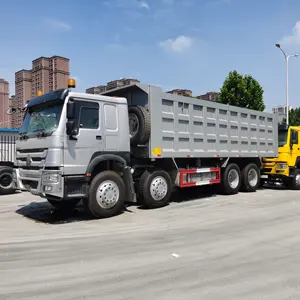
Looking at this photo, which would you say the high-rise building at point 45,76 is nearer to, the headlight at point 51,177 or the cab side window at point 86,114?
the cab side window at point 86,114

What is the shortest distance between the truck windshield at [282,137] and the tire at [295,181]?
120 cm

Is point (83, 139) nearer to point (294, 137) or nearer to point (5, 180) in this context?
point (5, 180)

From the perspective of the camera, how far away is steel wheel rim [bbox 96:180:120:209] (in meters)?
7.48

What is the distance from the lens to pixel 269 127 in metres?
13.1

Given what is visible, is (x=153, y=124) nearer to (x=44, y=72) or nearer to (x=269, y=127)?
(x=269, y=127)

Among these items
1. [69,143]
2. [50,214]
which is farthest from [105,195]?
[50,214]

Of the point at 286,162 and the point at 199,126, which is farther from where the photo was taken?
the point at 286,162

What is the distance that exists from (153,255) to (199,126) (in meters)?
5.68

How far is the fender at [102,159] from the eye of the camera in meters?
7.35

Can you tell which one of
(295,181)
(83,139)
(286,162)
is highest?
(83,139)

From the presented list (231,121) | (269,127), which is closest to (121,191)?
(231,121)

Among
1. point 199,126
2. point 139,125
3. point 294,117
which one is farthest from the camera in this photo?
point 294,117

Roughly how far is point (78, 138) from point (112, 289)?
160 inches

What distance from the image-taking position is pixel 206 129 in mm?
10266
